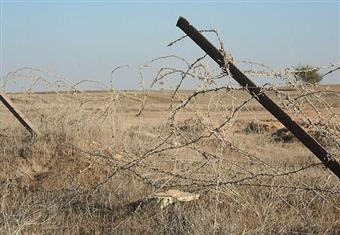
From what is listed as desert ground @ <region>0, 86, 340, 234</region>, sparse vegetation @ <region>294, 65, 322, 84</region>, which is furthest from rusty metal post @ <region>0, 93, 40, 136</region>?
sparse vegetation @ <region>294, 65, 322, 84</region>

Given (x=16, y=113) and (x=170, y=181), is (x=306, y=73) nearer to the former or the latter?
(x=170, y=181)

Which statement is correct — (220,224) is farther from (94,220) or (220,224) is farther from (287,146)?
(287,146)

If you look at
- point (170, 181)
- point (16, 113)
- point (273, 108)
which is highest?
point (273, 108)

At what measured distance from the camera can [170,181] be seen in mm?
7125

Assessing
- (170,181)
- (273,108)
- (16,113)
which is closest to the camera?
(273,108)

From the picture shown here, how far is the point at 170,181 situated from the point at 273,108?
2.99 meters

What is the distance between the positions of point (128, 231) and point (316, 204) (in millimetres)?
2015

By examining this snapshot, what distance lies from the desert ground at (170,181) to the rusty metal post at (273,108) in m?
0.09

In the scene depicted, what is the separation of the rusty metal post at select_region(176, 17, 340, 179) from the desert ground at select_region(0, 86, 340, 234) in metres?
0.09

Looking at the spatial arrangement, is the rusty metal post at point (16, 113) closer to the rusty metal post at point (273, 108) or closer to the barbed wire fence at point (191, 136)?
the barbed wire fence at point (191, 136)

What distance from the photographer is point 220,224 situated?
17.6ft

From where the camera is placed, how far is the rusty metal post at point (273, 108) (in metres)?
4.29

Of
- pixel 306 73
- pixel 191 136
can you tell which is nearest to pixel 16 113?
pixel 191 136

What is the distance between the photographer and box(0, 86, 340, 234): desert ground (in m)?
4.88
